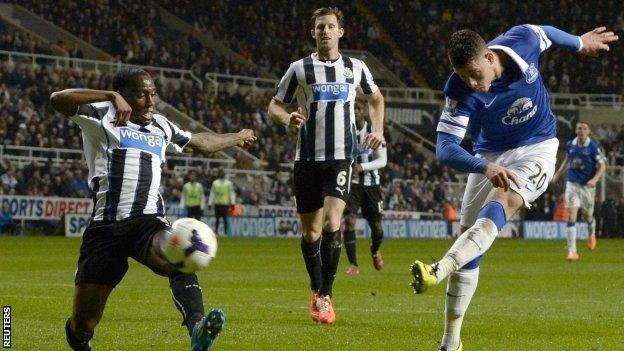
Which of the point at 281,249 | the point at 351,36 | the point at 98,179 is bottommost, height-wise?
the point at 281,249

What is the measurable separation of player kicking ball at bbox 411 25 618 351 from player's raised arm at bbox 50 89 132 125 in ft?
6.57

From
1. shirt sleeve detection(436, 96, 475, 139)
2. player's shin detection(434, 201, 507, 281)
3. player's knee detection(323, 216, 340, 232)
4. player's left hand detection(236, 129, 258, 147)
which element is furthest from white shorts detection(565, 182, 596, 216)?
player's shin detection(434, 201, 507, 281)

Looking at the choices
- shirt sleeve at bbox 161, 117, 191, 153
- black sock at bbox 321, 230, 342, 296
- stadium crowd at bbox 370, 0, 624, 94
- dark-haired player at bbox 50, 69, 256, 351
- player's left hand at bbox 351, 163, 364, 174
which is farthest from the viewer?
stadium crowd at bbox 370, 0, 624, 94

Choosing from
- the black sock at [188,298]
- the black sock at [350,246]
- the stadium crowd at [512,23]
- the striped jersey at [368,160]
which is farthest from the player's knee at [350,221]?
the stadium crowd at [512,23]

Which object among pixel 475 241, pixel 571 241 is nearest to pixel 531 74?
pixel 475 241

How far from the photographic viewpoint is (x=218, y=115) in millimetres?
39625

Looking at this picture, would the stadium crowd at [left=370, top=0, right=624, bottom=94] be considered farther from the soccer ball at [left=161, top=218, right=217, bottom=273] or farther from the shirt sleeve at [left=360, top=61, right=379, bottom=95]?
the soccer ball at [left=161, top=218, right=217, bottom=273]

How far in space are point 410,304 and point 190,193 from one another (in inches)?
811

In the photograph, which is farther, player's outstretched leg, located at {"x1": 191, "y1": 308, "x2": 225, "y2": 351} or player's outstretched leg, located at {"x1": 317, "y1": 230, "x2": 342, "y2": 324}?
player's outstretched leg, located at {"x1": 317, "y1": 230, "x2": 342, "y2": 324}

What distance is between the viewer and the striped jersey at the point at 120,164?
7305 mm

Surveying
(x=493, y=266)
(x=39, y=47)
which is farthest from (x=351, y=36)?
(x=493, y=266)

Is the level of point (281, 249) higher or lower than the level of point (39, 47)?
lower

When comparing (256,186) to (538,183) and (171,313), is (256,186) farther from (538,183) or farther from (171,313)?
(538,183)

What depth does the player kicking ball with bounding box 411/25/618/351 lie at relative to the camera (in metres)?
7.46
